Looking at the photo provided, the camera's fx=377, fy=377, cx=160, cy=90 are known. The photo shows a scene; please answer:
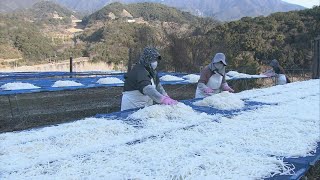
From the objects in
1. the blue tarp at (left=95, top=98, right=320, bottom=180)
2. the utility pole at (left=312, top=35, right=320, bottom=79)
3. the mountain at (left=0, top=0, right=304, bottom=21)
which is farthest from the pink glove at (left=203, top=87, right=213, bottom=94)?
the mountain at (left=0, top=0, right=304, bottom=21)

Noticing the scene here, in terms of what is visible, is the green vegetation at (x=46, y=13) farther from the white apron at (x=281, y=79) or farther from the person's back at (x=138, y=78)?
the person's back at (x=138, y=78)

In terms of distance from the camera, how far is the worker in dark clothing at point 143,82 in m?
3.29

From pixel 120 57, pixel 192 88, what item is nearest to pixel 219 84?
pixel 192 88

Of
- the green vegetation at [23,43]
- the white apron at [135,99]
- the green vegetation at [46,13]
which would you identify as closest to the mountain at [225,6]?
the green vegetation at [46,13]

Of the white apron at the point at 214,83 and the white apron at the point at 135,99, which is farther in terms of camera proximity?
the white apron at the point at 214,83

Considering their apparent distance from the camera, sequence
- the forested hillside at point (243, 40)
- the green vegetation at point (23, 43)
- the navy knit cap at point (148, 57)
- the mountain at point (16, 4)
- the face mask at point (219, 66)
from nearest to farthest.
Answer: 1. the navy knit cap at point (148, 57)
2. the face mask at point (219, 66)
3. the forested hillside at point (243, 40)
4. the green vegetation at point (23, 43)
5. the mountain at point (16, 4)

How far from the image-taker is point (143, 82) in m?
3.29

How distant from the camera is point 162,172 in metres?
1.72

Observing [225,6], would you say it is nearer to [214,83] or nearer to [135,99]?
[214,83]

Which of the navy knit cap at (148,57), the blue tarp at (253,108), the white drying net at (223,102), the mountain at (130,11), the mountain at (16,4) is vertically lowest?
the blue tarp at (253,108)

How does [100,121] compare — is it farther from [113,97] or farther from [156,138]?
[113,97]

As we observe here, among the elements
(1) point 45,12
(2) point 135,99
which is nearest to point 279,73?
(2) point 135,99

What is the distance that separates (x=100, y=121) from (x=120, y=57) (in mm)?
22150

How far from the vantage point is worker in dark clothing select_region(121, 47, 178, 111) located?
3.29m
